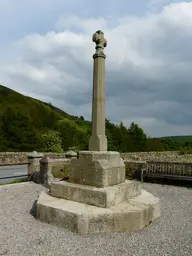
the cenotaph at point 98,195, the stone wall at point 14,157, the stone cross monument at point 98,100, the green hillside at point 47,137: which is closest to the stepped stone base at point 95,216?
the cenotaph at point 98,195

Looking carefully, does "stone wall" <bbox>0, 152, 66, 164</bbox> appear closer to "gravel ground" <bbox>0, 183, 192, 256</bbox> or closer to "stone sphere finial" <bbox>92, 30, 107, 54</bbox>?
"gravel ground" <bbox>0, 183, 192, 256</bbox>

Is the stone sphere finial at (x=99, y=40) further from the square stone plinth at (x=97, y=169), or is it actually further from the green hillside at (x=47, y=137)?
the green hillside at (x=47, y=137)

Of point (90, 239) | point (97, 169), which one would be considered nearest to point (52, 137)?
point (97, 169)

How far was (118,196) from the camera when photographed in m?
5.24

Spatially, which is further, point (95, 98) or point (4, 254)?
point (95, 98)

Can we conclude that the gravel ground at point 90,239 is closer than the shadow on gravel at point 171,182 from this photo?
Yes

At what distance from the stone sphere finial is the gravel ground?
4.20 meters

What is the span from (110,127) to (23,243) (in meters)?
43.7

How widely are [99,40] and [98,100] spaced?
154 cm

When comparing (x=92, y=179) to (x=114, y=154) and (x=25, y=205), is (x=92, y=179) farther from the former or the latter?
(x=25, y=205)

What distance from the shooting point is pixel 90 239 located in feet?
13.8

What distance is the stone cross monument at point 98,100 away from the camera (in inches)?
229

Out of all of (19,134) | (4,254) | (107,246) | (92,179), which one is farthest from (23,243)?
(19,134)

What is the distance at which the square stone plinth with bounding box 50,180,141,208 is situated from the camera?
195 inches
